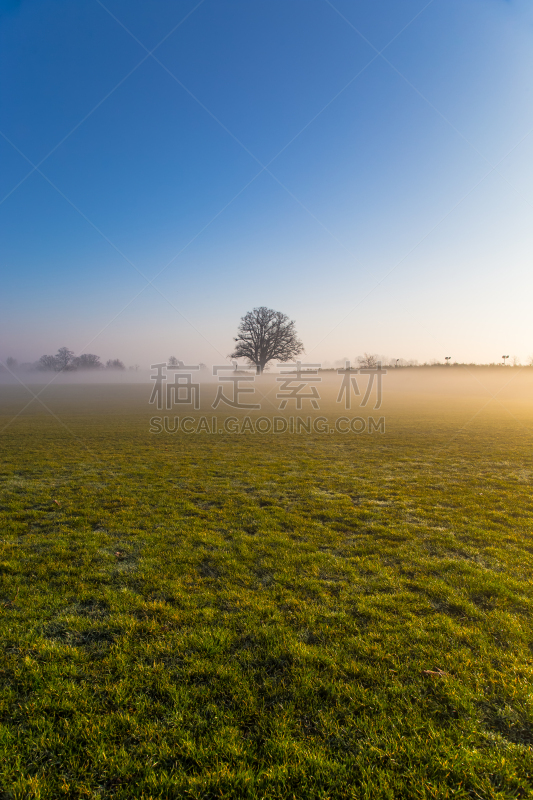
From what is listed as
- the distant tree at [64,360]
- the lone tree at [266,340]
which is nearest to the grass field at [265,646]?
the lone tree at [266,340]

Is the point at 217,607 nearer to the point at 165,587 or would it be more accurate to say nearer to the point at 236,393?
the point at 165,587

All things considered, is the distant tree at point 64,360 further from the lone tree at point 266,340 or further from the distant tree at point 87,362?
the lone tree at point 266,340

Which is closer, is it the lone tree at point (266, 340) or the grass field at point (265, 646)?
the grass field at point (265, 646)

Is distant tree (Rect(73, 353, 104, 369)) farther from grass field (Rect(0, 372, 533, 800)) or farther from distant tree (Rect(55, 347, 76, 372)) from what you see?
grass field (Rect(0, 372, 533, 800))

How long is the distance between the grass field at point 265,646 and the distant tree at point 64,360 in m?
137

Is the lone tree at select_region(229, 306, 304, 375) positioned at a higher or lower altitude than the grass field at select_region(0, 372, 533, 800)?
higher

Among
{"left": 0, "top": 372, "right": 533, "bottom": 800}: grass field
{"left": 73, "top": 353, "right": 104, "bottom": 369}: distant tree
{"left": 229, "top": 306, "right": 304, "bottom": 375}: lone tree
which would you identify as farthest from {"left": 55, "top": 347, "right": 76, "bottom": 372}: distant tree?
{"left": 0, "top": 372, "right": 533, "bottom": 800}: grass field

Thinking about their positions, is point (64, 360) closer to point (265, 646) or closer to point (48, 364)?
point (48, 364)

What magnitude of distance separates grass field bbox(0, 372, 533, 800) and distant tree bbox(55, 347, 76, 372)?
448 ft

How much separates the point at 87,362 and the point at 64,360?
26.4 ft

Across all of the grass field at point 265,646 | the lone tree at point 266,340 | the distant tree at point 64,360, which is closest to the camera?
the grass field at point 265,646

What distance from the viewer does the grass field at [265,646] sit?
2707mm

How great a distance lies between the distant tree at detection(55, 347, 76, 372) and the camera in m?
126

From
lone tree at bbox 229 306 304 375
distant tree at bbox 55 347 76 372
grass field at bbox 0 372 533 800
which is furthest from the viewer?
distant tree at bbox 55 347 76 372
